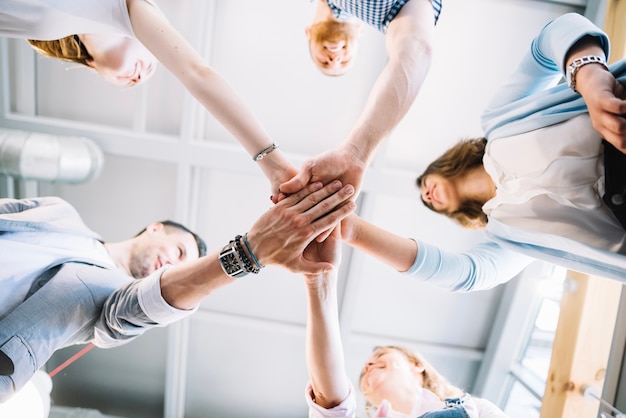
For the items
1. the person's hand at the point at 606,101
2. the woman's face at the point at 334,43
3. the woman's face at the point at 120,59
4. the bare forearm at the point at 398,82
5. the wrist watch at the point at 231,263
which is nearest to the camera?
the person's hand at the point at 606,101

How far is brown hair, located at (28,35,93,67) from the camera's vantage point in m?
1.76

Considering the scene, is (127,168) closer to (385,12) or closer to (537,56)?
(385,12)

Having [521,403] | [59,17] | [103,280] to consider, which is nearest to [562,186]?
[103,280]

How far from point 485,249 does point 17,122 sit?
305cm

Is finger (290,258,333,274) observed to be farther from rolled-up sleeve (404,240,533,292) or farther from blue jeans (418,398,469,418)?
blue jeans (418,398,469,418)

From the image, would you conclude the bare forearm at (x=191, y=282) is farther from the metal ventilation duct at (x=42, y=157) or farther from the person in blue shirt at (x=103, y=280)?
the metal ventilation duct at (x=42, y=157)

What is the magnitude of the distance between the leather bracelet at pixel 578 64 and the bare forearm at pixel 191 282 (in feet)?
3.66

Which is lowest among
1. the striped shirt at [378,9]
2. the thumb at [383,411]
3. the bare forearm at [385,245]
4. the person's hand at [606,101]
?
the thumb at [383,411]

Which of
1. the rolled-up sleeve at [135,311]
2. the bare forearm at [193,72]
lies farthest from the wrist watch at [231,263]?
the bare forearm at [193,72]

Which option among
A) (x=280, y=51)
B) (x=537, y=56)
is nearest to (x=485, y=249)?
(x=537, y=56)

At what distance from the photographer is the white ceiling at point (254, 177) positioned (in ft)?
9.28

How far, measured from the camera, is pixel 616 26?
222 cm

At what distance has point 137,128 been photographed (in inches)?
114

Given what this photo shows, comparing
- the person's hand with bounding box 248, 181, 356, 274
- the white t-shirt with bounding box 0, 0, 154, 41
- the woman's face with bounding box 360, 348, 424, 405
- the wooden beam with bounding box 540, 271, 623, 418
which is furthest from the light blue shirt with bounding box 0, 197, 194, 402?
the wooden beam with bounding box 540, 271, 623, 418
